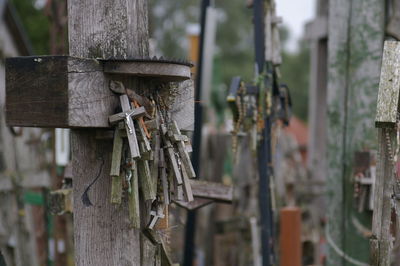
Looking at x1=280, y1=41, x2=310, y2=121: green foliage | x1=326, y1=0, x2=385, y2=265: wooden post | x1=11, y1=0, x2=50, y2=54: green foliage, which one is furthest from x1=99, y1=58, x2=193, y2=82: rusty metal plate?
x1=280, y1=41, x2=310, y2=121: green foliage

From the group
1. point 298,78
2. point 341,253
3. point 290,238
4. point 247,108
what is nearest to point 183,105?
point 247,108

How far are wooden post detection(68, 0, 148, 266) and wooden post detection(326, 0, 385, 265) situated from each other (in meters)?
2.51

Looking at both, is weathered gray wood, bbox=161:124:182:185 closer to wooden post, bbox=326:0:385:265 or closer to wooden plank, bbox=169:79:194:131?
wooden plank, bbox=169:79:194:131

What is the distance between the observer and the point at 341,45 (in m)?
5.21

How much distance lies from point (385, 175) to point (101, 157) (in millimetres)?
1161

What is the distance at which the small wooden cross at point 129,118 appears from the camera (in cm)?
271

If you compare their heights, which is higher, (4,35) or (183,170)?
(4,35)

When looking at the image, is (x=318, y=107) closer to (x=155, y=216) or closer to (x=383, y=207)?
(x=383, y=207)

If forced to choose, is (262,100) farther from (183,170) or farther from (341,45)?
(183,170)

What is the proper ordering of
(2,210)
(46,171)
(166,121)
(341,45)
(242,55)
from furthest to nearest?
(242,55) < (46,171) < (2,210) < (341,45) < (166,121)

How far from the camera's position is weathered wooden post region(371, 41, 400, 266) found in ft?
9.77

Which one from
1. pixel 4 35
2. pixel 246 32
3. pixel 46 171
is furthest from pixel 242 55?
pixel 46 171

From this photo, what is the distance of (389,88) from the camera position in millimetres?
2967

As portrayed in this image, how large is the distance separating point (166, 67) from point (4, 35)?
9.06 m
